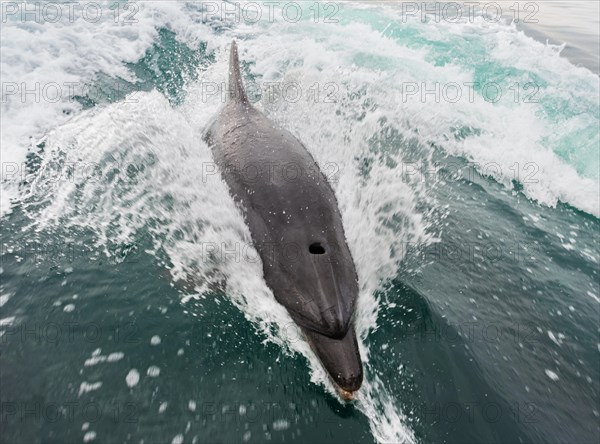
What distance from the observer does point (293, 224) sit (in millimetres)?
6105

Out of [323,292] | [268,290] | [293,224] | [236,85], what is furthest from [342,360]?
[236,85]

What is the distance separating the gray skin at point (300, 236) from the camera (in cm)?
504

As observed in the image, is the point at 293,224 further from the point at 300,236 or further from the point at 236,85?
the point at 236,85

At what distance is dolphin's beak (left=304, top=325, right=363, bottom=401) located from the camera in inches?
186

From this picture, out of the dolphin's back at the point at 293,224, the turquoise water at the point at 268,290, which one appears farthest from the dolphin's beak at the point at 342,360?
the turquoise water at the point at 268,290

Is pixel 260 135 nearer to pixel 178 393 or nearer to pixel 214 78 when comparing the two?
pixel 178 393

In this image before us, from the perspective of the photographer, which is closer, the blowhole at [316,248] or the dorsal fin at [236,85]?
the blowhole at [316,248]

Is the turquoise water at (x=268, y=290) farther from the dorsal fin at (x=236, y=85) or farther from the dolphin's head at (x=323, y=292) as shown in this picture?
the dorsal fin at (x=236, y=85)

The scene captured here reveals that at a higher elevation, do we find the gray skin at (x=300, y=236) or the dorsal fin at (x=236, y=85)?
the dorsal fin at (x=236, y=85)

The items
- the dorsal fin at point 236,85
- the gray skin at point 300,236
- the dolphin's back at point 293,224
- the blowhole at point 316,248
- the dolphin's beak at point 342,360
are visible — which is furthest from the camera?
the dorsal fin at point 236,85

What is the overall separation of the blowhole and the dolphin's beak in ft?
3.89

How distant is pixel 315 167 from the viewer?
24.5ft

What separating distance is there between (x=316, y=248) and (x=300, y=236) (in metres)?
0.32

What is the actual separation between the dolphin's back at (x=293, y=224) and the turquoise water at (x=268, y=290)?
1.36ft
